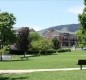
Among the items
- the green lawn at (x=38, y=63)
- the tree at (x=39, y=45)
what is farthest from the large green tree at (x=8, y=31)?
the tree at (x=39, y=45)

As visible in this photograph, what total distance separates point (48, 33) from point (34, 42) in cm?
9148

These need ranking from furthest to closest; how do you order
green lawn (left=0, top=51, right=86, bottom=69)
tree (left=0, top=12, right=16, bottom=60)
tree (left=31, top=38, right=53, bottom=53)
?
tree (left=31, top=38, right=53, bottom=53), tree (left=0, top=12, right=16, bottom=60), green lawn (left=0, top=51, right=86, bottom=69)

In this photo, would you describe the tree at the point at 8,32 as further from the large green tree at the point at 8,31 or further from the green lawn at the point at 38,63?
the green lawn at the point at 38,63

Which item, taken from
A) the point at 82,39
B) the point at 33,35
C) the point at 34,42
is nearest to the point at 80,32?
the point at 82,39

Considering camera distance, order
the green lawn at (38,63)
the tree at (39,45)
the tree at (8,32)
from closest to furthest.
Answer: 1. the green lawn at (38,63)
2. the tree at (8,32)
3. the tree at (39,45)

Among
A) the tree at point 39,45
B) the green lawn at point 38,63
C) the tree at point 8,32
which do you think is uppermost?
the tree at point 8,32

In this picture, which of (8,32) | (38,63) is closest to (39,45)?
(8,32)

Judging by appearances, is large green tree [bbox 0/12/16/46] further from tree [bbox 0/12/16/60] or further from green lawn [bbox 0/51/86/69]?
green lawn [bbox 0/51/86/69]

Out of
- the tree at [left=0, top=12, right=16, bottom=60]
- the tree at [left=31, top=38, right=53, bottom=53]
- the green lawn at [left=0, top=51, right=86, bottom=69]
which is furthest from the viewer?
the tree at [left=31, top=38, right=53, bottom=53]

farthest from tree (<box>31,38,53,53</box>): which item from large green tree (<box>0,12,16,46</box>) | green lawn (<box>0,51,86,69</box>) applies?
green lawn (<box>0,51,86,69</box>)

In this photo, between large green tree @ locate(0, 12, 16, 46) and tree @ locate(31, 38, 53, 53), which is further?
tree @ locate(31, 38, 53, 53)

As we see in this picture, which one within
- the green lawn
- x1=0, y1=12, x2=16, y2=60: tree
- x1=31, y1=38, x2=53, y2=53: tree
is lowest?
the green lawn

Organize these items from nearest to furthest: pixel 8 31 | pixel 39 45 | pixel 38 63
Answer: pixel 38 63 → pixel 8 31 → pixel 39 45

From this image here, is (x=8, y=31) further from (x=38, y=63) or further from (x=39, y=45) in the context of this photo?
(x=38, y=63)
